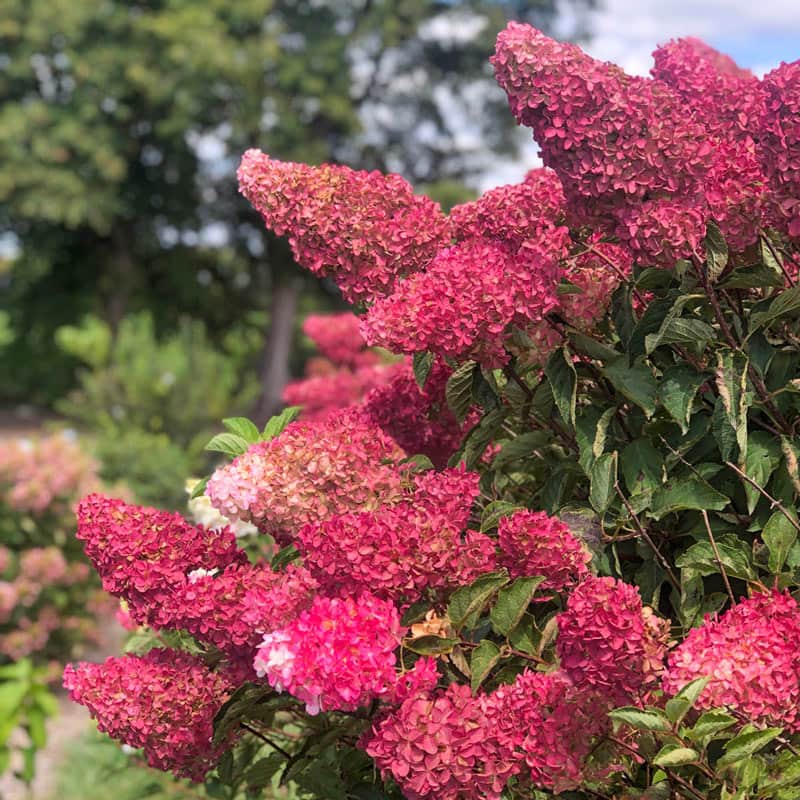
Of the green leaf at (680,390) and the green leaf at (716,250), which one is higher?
the green leaf at (716,250)

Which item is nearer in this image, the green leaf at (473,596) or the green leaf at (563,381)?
the green leaf at (473,596)

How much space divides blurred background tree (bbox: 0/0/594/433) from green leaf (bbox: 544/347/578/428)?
53.9 feet

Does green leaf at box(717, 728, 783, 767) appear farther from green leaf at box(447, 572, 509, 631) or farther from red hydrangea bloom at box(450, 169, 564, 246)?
red hydrangea bloom at box(450, 169, 564, 246)

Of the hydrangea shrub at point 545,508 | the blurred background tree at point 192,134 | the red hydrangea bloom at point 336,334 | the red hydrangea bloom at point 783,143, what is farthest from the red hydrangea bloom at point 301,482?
the blurred background tree at point 192,134

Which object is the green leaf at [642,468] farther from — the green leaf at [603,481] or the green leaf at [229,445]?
the green leaf at [229,445]

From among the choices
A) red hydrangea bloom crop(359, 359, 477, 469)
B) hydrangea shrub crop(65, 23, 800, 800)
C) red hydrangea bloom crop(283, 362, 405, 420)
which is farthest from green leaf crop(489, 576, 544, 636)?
red hydrangea bloom crop(283, 362, 405, 420)

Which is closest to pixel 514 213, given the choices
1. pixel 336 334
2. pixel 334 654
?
pixel 334 654

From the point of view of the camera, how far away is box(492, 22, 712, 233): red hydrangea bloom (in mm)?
1264

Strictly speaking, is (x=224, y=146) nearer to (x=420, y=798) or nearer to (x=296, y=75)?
(x=296, y=75)

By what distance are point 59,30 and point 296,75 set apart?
12.7 feet

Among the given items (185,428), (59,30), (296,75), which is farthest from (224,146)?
(185,428)

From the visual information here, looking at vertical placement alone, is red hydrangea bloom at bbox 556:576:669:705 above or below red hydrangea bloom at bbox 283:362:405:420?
above

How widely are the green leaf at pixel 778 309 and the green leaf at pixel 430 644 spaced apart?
557 millimetres

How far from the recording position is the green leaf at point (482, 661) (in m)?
1.30
